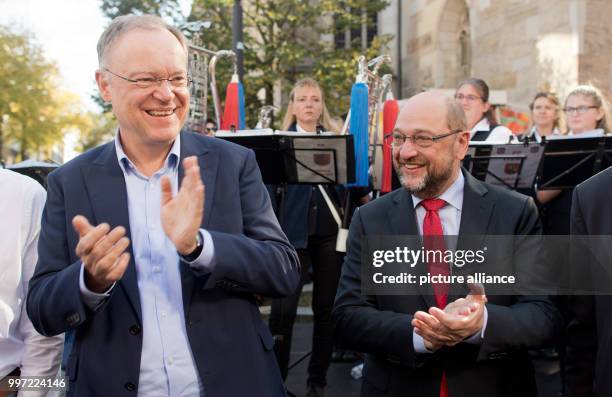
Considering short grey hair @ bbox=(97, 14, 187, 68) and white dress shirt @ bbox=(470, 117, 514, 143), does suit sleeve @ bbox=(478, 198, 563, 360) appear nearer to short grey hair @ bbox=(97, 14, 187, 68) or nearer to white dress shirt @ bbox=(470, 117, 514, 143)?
short grey hair @ bbox=(97, 14, 187, 68)

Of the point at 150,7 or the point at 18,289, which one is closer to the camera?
the point at 18,289

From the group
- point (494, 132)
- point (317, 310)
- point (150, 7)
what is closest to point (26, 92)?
point (150, 7)

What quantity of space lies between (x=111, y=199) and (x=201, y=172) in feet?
0.99

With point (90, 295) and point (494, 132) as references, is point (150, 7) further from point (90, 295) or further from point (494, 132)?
point (90, 295)

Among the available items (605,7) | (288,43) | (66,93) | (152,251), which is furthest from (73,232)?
(66,93)

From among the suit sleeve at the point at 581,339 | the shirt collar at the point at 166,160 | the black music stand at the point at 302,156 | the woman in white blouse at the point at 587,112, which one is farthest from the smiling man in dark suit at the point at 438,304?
the woman in white blouse at the point at 587,112

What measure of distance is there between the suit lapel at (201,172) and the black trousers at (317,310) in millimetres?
2872

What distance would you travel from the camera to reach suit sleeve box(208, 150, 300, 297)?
2.13 metres

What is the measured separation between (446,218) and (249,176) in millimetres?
967

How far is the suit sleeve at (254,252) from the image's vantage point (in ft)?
6.98

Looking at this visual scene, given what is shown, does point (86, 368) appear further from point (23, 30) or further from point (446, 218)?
point (23, 30)

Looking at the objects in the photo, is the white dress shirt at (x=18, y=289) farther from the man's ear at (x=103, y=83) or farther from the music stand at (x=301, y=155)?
the music stand at (x=301, y=155)

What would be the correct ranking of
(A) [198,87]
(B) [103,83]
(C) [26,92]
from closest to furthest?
(B) [103,83]
(A) [198,87]
(C) [26,92]

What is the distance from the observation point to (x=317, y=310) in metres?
5.32
